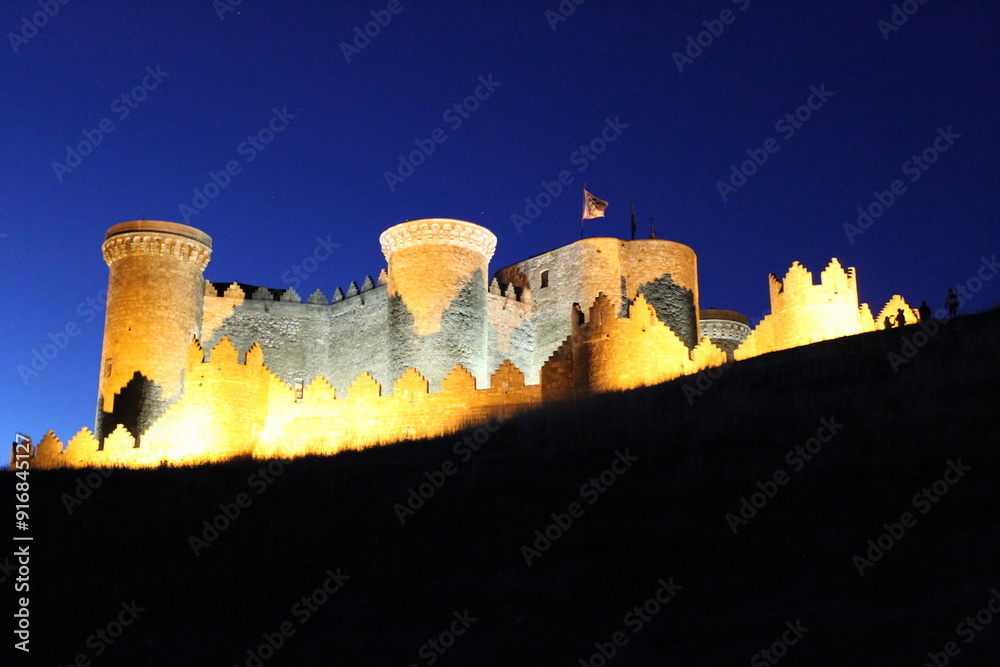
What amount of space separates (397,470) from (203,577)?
13.5ft

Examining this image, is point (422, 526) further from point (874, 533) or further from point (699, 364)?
point (699, 364)

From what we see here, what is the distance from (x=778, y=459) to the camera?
34.2ft
